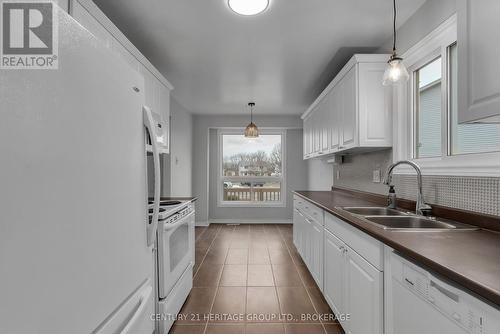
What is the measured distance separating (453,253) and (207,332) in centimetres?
178

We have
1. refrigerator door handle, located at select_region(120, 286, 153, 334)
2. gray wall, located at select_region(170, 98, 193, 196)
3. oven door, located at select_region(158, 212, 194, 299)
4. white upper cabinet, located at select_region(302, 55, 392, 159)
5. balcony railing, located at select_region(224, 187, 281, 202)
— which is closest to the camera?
refrigerator door handle, located at select_region(120, 286, 153, 334)

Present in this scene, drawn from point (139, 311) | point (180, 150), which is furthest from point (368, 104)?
point (180, 150)

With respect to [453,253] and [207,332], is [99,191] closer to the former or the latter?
[453,253]

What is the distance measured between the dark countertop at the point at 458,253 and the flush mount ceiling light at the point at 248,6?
1.69m

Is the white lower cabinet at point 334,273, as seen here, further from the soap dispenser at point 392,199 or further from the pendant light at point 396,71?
the pendant light at point 396,71

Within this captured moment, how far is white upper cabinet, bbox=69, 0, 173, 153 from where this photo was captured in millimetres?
1501

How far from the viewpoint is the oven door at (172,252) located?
5.93 ft

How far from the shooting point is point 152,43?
2549 mm

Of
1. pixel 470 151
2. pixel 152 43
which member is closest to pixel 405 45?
pixel 470 151

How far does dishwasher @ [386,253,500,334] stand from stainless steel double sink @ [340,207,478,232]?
354 mm

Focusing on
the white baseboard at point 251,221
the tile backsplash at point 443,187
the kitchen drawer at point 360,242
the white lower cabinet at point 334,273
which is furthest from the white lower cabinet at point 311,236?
the white baseboard at point 251,221

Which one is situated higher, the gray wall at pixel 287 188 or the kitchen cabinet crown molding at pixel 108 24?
the kitchen cabinet crown molding at pixel 108 24

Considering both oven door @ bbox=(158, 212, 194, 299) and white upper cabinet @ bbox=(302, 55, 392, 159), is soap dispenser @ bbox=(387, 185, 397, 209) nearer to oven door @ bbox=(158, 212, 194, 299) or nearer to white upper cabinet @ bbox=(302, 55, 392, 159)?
white upper cabinet @ bbox=(302, 55, 392, 159)

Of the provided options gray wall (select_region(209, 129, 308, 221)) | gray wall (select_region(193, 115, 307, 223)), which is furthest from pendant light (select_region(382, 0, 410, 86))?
gray wall (select_region(209, 129, 308, 221))
